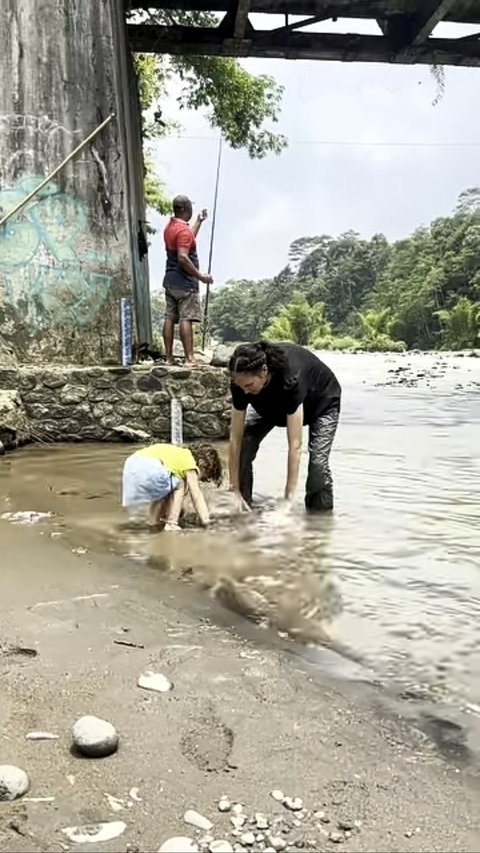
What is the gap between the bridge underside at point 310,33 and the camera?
40.5ft

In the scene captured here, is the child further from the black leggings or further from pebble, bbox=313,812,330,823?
pebble, bbox=313,812,330,823

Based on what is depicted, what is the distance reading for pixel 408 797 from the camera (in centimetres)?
201

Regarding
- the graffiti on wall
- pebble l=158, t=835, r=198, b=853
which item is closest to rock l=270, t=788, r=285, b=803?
pebble l=158, t=835, r=198, b=853

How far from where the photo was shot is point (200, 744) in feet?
7.36

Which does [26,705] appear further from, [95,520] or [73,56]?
[73,56]

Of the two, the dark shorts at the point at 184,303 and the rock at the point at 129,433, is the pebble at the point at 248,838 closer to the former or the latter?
the rock at the point at 129,433

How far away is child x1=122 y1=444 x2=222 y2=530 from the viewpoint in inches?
193

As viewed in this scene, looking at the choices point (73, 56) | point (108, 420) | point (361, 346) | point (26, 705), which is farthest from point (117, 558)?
point (361, 346)

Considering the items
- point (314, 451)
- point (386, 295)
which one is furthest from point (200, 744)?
point (386, 295)

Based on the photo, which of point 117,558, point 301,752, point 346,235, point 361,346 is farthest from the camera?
point 346,235

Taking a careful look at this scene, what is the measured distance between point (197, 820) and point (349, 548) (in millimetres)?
3005

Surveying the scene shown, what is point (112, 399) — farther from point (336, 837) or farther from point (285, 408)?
point (336, 837)

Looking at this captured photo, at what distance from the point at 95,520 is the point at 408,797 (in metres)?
3.49

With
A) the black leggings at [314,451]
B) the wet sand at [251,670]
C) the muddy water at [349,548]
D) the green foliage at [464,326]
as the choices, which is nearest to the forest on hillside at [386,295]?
the green foliage at [464,326]
